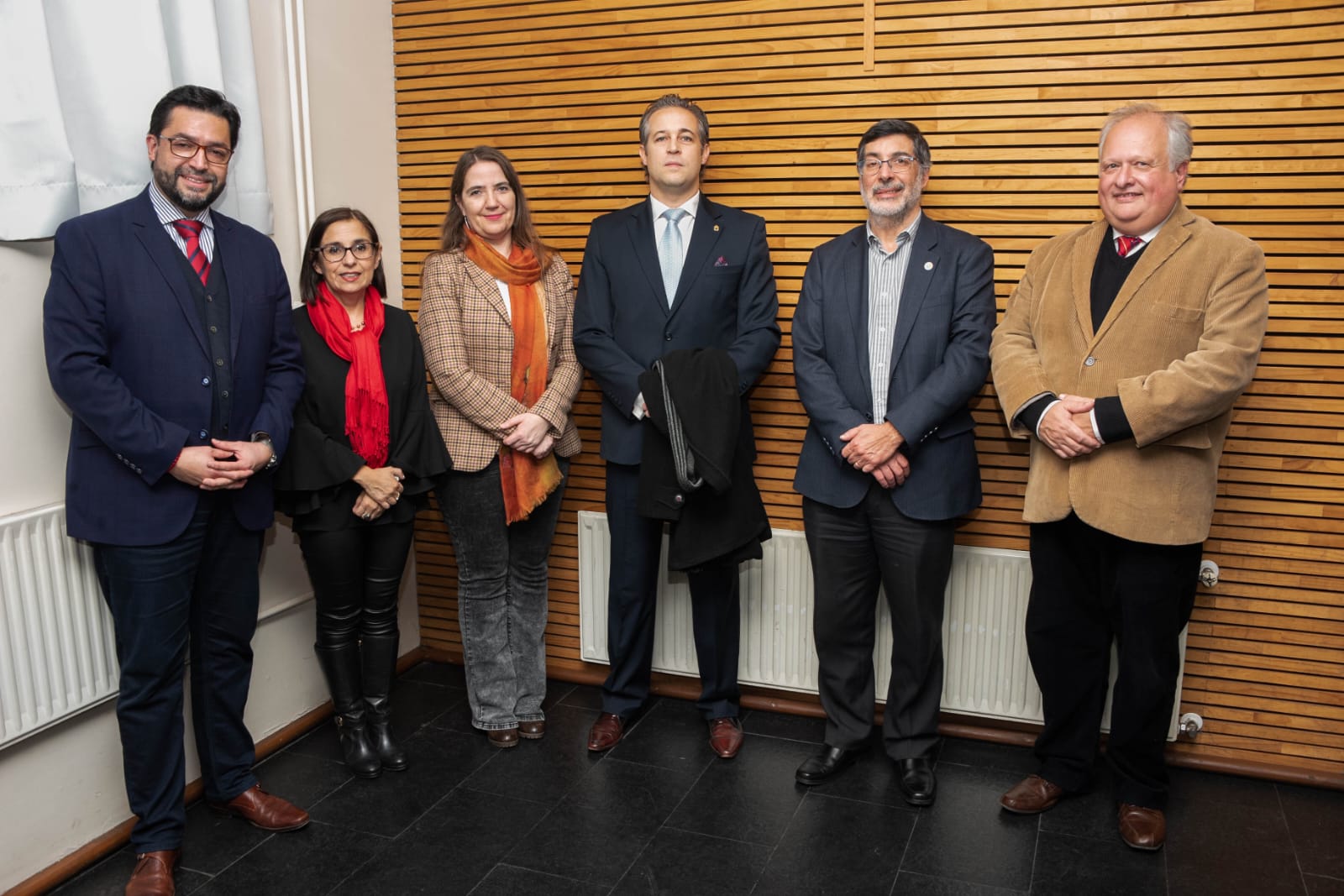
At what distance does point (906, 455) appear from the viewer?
130 inches

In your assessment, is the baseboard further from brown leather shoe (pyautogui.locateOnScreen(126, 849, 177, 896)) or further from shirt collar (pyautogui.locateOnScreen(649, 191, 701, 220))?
shirt collar (pyautogui.locateOnScreen(649, 191, 701, 220))

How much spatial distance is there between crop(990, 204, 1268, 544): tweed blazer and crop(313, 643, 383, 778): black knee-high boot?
2.25 metres

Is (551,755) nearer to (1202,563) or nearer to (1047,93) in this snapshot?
(1202,563)

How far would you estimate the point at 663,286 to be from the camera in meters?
3.56

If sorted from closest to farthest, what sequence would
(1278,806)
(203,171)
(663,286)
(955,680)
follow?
(203,171), (1278,806), (663,286), (955,680)

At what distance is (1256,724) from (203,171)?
12.3ft

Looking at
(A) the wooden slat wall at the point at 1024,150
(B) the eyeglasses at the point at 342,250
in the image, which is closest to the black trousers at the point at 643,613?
(A) the wooden slat wall at the point at 1024,150

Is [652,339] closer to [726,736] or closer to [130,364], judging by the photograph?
[726,736]

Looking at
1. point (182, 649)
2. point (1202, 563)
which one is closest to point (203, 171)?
point (182, 649)

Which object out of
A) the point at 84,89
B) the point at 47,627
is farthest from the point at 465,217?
the point at 47,627

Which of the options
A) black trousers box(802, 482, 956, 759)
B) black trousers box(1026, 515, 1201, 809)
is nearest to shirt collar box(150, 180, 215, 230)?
black trousers box(802, 482, 956, 759)

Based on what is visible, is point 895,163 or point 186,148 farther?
point 895,163

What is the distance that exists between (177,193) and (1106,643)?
2997mm

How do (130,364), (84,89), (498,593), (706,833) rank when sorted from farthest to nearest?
1. (498,593)
2. (706,833)
3. (84,89)
4. (130,364)
